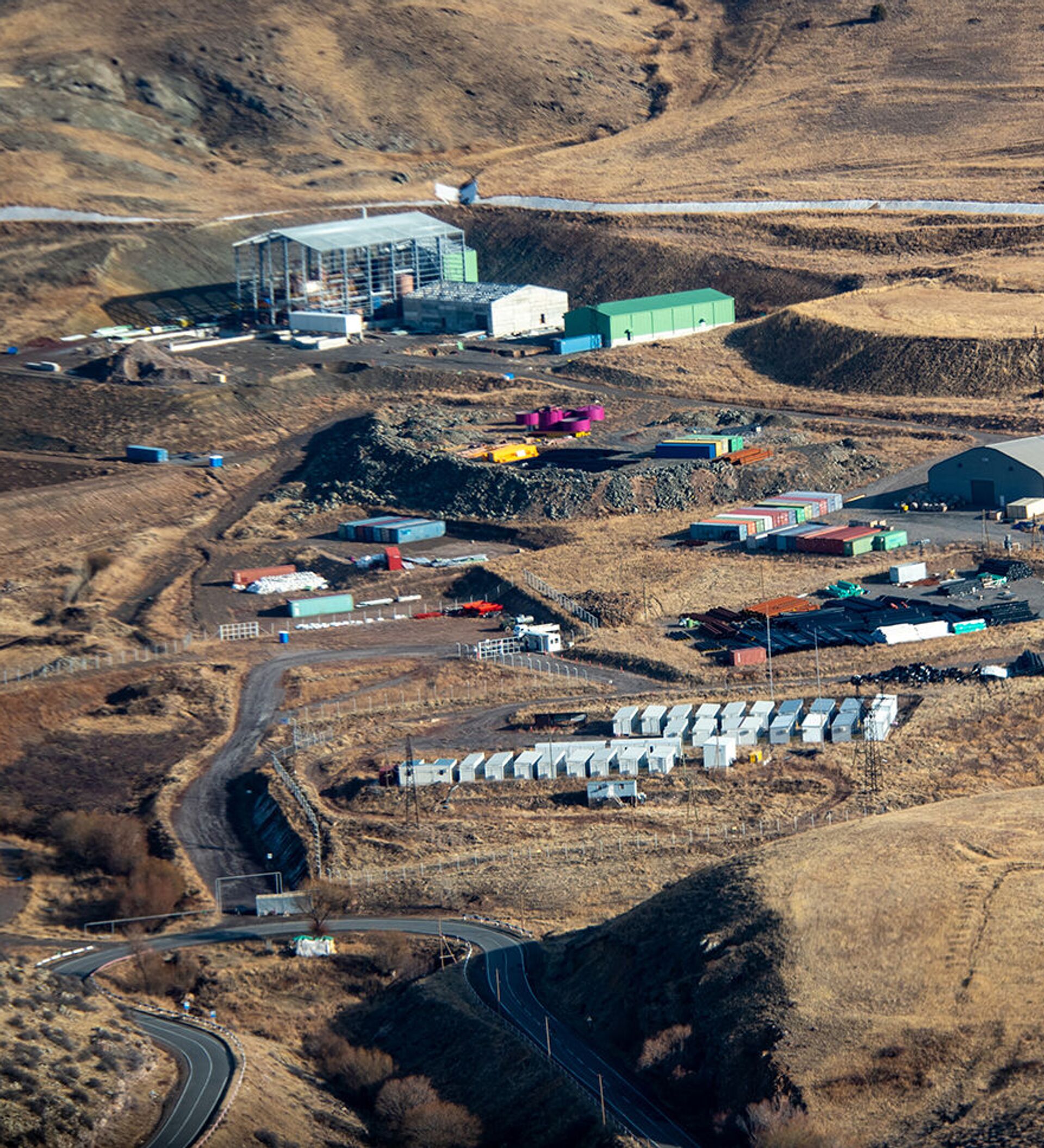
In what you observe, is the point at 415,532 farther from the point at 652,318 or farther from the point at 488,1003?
the point at 488,1003

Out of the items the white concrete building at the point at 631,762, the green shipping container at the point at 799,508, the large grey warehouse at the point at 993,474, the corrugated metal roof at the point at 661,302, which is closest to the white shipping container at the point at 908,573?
the green shipping container at the point at 799,508

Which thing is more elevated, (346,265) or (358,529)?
(346,265)

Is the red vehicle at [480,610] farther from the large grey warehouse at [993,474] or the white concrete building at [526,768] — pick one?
the large grey warehouse at [993,474]

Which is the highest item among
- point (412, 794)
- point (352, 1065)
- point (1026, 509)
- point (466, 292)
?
point (466, 292)

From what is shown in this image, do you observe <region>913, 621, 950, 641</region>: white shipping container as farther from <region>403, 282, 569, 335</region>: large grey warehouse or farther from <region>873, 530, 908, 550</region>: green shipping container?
<region>403, 282, 569, 335</region>: large grey warehouse

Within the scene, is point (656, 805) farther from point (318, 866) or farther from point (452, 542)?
point (452, 542)

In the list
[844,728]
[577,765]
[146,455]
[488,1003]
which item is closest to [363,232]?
[146,455]

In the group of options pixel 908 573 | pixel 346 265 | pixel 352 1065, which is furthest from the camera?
pixel 346 265
